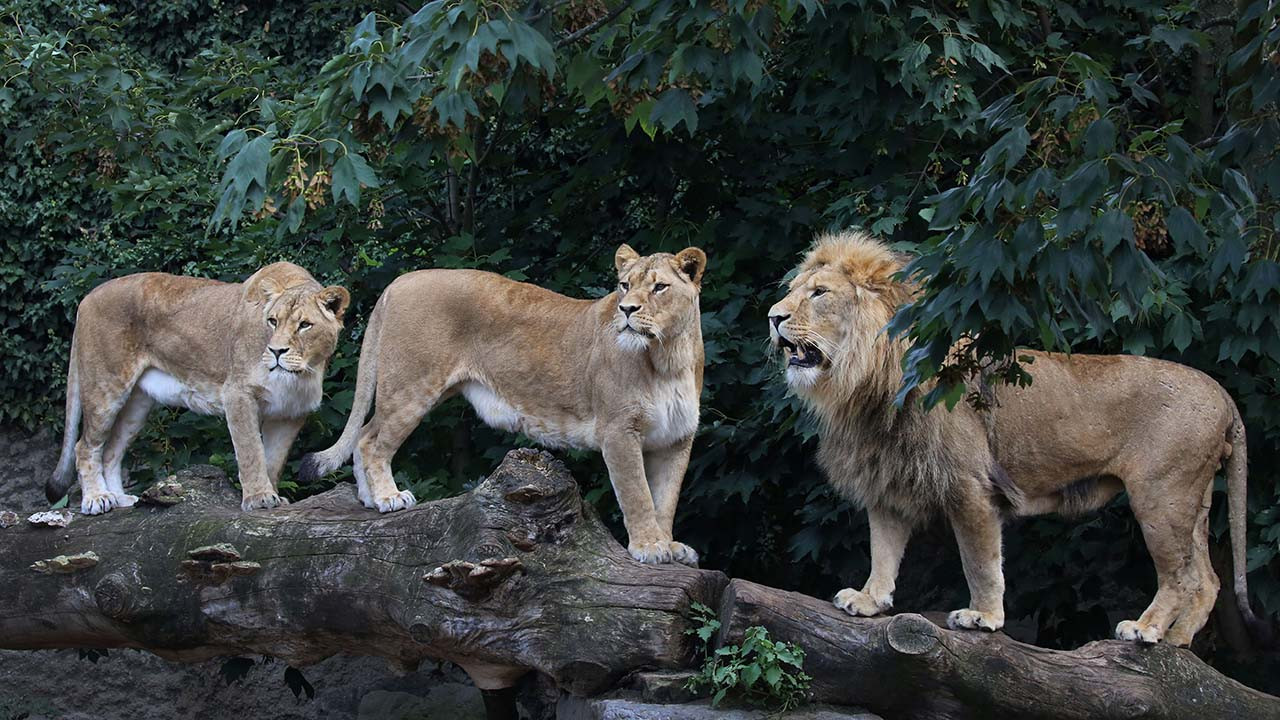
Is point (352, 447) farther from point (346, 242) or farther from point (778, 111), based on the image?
point (778, 111)

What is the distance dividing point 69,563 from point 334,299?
192 cm

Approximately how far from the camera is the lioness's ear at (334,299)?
7.41 m

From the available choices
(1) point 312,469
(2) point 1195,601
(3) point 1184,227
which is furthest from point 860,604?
(1) point 312,469

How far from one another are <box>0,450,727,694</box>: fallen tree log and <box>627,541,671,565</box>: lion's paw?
3.1 inches

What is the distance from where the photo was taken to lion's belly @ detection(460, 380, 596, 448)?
7.30 meters

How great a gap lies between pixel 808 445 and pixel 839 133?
192cm

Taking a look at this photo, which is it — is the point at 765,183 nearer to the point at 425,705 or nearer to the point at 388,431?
the point at 388,431

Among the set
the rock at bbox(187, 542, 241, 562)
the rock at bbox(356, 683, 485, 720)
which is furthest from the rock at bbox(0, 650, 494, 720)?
the rock at bbox(187, 542, 241, 562)

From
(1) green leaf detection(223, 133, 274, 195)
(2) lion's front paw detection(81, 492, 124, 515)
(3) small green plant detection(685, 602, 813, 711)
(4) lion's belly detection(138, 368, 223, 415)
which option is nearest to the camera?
(3) small green plant detection(685, 602, 813, 711)

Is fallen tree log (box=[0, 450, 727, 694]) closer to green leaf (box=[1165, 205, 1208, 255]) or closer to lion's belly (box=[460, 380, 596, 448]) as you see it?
lion's belly (box=[460, 380, 596, 448])

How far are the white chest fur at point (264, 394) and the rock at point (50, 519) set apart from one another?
0.88 m

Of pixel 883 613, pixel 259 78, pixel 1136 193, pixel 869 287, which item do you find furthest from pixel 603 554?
pixel 259 78

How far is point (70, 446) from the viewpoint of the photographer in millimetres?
8281

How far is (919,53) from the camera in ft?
24.5
